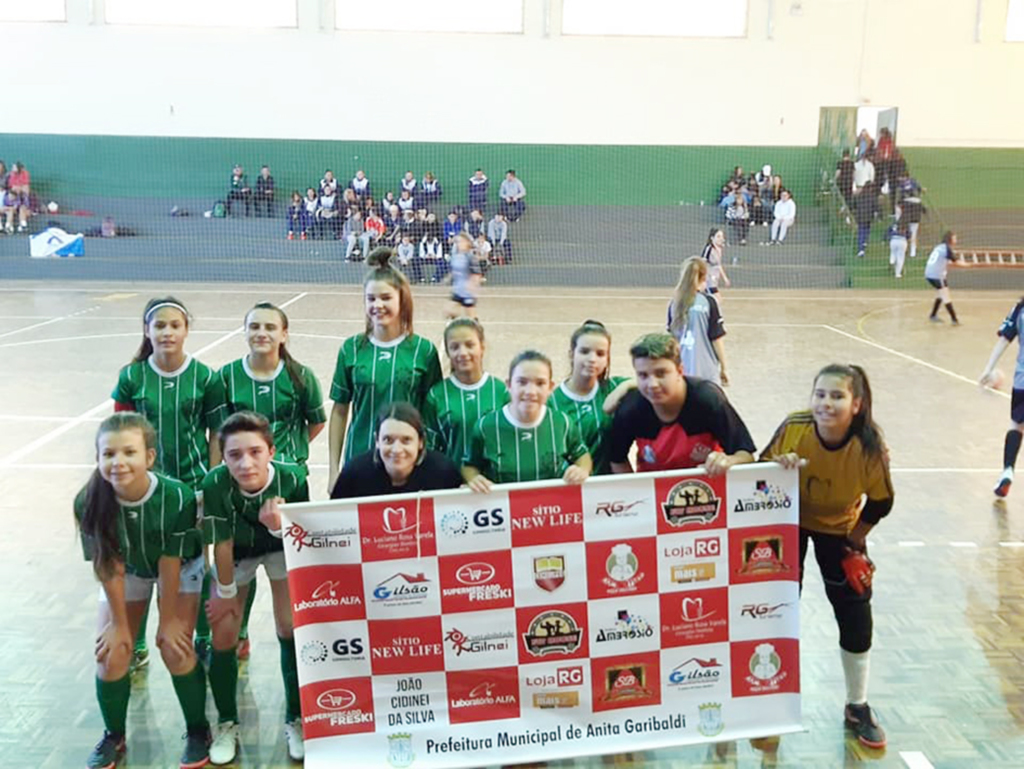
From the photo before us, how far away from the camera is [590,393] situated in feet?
15.1

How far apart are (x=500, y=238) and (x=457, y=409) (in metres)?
20.9

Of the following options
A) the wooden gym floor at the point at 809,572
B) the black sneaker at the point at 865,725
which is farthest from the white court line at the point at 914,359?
the black sneaker at the point at 865,725

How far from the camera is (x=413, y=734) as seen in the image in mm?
3896

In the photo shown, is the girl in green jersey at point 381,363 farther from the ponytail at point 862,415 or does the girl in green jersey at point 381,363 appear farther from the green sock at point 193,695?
the ponytail at point 862,415

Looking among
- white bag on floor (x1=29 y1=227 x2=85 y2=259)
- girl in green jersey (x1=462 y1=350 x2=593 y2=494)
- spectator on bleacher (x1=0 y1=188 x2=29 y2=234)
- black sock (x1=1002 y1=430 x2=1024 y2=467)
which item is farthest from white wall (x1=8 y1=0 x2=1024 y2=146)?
girl in green jersey (x1=462 y1=350 x2=593 y2=494)

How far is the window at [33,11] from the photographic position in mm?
25094

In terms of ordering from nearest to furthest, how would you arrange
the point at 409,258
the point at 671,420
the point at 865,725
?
1. the point at 671,420
2. the point at 865,725
3. the point at 409,258

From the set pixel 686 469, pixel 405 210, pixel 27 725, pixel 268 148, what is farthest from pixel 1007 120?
pixel 27 725

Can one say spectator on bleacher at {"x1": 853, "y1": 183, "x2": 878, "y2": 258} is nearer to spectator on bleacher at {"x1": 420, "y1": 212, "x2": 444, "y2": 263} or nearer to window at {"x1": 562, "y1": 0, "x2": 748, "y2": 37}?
window at {"x1": 562, "y1": 0, "x2": 748, "y2": 37}

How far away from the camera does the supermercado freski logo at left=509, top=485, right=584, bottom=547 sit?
3807 mm

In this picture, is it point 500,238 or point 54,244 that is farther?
point 500,238

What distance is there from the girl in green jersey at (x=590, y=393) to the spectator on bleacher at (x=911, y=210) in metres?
22.3

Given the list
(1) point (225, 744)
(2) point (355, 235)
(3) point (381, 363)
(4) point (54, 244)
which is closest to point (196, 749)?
(1) point (225, 744)

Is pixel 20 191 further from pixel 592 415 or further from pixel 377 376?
pixel 592 415
